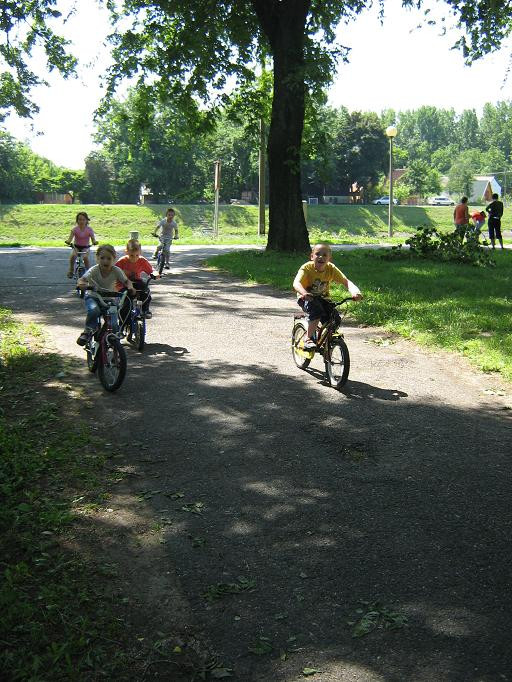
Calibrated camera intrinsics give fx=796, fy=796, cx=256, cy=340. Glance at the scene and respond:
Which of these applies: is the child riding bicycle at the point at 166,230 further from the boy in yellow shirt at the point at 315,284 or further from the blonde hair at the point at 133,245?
the boy in yellow shirt at the point at 315,284

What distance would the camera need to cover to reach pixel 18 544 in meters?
4.65

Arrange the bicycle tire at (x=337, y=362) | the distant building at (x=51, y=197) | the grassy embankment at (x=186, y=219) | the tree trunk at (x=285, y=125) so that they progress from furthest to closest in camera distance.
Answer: the distant building at (x=51, y=197) < the grassy embankment at (x=186, y=219) < the tree trunk at (x=285, y=125) < the bicycle tire at (x=337, y=362)

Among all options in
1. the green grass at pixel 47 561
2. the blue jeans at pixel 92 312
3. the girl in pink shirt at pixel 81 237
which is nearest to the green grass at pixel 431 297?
the girl in pink shirt at pixel 81 237

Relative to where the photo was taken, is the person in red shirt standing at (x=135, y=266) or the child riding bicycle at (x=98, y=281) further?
the person in red shirt standing at (x=135, y=266)

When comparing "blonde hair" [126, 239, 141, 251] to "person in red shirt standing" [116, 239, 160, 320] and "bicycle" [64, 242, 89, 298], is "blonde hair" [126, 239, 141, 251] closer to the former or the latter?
"person in red shirt standing" [116, 239, 160, 320]

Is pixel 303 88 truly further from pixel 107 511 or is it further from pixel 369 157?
pixel 369 157

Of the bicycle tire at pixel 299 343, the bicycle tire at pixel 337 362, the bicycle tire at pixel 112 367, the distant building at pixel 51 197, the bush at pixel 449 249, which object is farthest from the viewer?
the distant building at pixel 51 197

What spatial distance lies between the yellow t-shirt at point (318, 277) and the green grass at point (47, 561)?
3.13m

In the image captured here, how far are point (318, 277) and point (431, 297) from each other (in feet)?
19.6

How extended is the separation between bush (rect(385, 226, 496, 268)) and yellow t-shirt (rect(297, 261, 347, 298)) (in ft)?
38.0

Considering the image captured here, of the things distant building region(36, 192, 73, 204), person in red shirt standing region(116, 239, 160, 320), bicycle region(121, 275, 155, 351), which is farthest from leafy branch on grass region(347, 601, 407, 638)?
distant building region(36, 192, 73, 204)

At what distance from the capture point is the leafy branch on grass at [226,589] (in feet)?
13.4

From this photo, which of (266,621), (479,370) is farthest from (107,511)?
(479,370)

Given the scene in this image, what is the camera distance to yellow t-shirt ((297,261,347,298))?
905 centimetres
